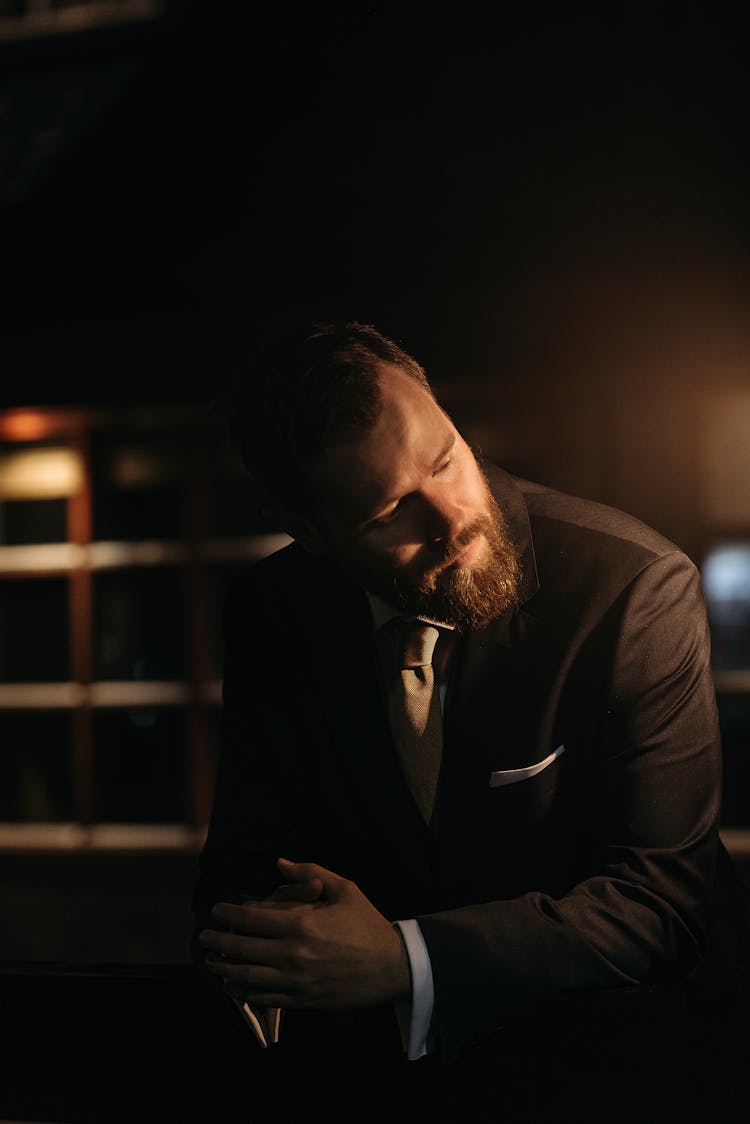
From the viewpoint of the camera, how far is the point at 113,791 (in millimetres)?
3439

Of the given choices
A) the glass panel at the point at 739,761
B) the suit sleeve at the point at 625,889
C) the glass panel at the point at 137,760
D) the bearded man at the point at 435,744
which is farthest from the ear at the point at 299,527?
the glass panel at the point at 739,761

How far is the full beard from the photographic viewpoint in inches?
42.4

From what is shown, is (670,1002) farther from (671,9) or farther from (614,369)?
(671,9)

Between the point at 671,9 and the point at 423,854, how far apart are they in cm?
264

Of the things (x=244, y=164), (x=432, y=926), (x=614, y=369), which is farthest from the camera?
(x=244, y=164)

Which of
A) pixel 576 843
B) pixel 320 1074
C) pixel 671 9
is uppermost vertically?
pixel 671 9

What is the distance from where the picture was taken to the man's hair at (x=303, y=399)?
1.06m

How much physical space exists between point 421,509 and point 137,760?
2.56 metres

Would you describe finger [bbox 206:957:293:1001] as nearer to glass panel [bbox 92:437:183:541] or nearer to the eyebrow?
the eyebrow

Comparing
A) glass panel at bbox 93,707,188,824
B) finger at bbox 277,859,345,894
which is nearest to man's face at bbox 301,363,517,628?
finger at bbox 277,859,345,894

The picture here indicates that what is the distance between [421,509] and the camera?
1.07 m

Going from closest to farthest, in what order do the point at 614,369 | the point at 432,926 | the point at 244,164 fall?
the point at 432,926 < the point at 614,369 < the point at 244,164

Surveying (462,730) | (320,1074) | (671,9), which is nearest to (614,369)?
(671,9)

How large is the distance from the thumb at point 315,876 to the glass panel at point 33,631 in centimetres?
272
